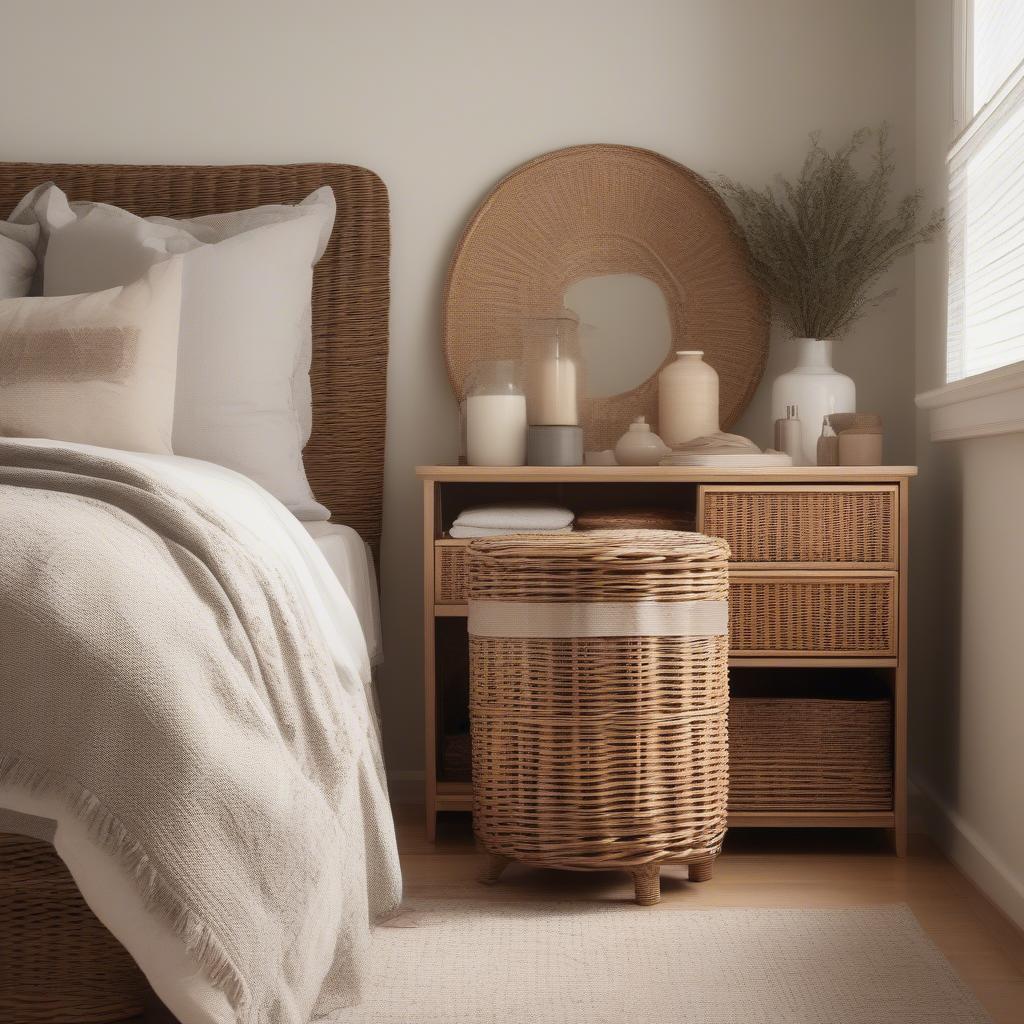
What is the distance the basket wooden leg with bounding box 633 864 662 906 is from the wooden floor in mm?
25

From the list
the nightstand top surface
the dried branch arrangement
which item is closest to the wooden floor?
the nightstand top surface

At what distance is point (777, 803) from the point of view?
2.33m

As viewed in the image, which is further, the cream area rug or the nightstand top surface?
the nightstand top surface

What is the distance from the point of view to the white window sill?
188 cm

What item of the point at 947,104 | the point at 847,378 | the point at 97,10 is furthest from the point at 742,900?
the point at 97,10

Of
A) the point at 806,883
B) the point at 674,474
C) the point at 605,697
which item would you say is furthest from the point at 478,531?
the point at 806,883

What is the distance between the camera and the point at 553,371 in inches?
100

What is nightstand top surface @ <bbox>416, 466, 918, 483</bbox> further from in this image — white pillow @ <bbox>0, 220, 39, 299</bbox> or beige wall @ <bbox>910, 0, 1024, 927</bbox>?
white pillow @ <bbox>0, 220, 39, 299</bbox>

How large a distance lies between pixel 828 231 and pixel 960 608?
0.87m

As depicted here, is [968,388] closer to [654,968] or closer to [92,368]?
[654,968]

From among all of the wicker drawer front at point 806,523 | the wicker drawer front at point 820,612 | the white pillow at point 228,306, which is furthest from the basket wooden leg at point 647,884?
the white pillow at point 228,306

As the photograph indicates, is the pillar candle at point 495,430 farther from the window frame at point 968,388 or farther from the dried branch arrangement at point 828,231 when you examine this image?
the window frame at point 968,388

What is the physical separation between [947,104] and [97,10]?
1.97m

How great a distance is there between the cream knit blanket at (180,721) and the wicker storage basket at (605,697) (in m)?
0.56
